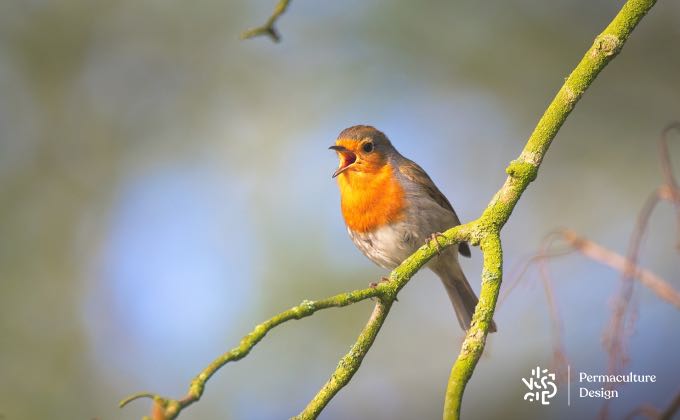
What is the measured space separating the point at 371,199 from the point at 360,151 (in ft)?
1.08

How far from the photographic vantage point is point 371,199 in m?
4.27

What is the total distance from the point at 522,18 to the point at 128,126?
4282 mm

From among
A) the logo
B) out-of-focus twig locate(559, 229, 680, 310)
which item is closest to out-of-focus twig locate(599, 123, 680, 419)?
out-of-focus twig locate(559, 229, 680, 310)

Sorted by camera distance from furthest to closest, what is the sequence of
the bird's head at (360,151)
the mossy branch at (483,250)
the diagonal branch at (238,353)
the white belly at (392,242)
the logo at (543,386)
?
the bird's head at (360,151), the white belly at (392,242), the logo at (543,386), the mossy branch at (483,250), the diagonal branch at (238,353)

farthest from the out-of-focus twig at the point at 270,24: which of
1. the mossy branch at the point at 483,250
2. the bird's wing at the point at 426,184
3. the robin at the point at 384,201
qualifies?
the bird's wing at the point at 426,184

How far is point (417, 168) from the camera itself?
4684mm

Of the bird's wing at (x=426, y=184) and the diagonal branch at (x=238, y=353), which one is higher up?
the bird's wing at (x=426, y=184)

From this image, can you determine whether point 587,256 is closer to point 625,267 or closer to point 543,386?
point 625,267

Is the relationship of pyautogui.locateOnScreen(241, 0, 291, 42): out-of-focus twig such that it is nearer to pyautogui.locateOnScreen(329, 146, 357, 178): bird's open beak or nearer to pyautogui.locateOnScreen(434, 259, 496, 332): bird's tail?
pyautogui.locateOnScreen(329, 146, 357, 178): bird's open beak

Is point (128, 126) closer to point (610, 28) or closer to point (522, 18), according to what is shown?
point (522, 18)

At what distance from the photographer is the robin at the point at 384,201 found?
4.26 m

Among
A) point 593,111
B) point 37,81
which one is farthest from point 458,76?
point 37,81

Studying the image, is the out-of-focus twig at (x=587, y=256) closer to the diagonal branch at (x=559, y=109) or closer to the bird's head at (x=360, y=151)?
the diagonal branch at (x=559, y=109)

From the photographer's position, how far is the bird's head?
4371 millimetres
